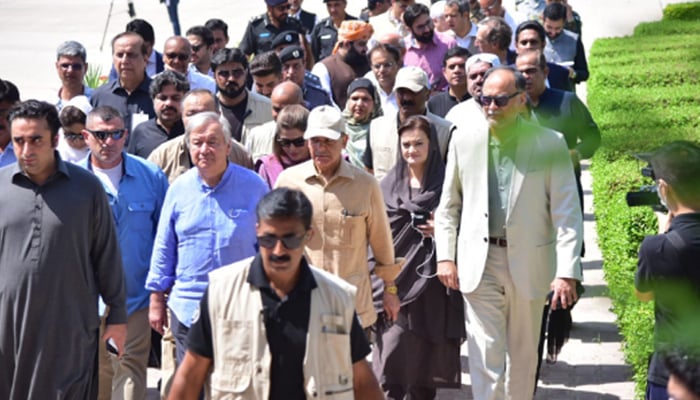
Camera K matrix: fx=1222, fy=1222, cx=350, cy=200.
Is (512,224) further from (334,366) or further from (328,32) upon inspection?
(328,32)

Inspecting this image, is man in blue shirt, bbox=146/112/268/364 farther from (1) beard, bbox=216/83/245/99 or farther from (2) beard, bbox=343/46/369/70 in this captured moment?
(2) beard, bbox=343/46/369/70

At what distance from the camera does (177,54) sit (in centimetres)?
950

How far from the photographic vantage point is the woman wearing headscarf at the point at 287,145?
6934 millimetres

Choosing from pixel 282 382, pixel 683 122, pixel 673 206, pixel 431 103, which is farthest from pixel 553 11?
pixel 683 122

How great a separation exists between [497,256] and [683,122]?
4.87 meters

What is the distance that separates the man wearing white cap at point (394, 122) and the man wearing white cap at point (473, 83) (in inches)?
8.2

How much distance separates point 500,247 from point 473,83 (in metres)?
1.90

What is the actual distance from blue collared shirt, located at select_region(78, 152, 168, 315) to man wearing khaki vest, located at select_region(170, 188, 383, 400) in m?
2.42

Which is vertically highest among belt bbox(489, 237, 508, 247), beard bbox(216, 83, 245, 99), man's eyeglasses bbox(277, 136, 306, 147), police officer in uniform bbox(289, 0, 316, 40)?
police officer in uniform bbox(289, 0, 316, 40)

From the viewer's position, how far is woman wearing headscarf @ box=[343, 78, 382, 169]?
8070 millimetres

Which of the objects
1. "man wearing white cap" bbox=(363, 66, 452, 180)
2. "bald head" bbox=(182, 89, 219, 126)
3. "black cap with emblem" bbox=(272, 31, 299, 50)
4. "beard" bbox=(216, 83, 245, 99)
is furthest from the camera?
"black cap with emblem" bbox=(272, 31, 299, 50)

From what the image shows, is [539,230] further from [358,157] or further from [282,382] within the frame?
[282,382]

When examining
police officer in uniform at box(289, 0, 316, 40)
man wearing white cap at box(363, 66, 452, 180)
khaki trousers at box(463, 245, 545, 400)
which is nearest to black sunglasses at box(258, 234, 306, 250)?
khaki trousers at box(463, 245, 545, 400)

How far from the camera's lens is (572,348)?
27.9ft
